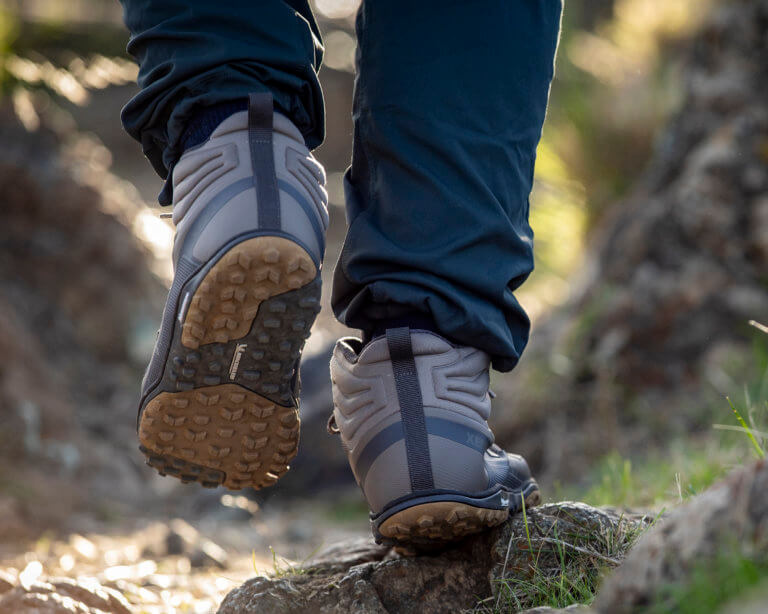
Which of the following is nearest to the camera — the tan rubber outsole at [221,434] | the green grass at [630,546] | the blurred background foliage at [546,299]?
the green grass at [630,546]

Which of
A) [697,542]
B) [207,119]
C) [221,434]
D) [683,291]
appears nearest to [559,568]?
[697,542]

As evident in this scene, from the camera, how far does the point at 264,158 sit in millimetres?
1267

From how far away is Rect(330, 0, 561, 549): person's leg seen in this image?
1.26 meters

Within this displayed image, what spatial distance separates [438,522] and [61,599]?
603 mm

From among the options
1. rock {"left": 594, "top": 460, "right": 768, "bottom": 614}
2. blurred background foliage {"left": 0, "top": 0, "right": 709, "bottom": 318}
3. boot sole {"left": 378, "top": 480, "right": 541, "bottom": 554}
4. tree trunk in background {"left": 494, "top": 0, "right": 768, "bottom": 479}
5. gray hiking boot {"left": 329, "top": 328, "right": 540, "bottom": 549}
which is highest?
blurred background foliage {"left": 0, "top": 0, "right": 709, "bottom": 318}

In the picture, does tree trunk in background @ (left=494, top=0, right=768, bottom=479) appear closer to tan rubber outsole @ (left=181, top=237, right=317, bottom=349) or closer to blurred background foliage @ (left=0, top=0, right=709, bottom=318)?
blurred background foliage @ (left=0, top=0, right=709, bottom=318)

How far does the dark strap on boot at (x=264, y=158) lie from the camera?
123 cm

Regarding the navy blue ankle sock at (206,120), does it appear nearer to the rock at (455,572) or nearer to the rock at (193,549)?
the rock at (455,572)

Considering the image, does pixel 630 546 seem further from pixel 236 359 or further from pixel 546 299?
pixel 546 299

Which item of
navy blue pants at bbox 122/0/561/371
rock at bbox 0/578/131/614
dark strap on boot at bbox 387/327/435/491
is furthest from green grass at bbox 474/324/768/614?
rock at bbox 0/578/131/614

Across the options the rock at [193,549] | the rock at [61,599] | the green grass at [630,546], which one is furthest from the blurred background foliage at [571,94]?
the rock at [61,599]

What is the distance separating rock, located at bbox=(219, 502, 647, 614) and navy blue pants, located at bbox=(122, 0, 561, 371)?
0.29 metres

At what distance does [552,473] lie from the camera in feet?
11.1

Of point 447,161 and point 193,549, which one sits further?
point 193,549
